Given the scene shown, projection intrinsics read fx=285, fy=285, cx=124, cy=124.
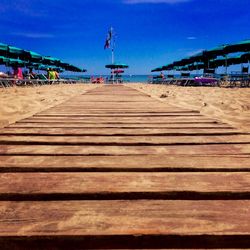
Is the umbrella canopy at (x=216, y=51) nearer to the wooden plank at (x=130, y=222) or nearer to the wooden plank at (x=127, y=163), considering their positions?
the wooden plank at (x=127, y=163)

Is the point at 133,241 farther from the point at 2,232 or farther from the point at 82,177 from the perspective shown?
the point at 82,177

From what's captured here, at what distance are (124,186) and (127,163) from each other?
0.37 metres

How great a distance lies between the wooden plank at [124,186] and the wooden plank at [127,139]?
0.75 m

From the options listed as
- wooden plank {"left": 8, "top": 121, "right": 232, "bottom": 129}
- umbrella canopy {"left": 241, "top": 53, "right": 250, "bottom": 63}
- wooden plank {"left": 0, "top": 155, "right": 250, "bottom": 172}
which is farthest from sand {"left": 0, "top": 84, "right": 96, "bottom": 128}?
umbrella canopy {"left": 241, "top": 53, "right": 250, "bottom": 63}

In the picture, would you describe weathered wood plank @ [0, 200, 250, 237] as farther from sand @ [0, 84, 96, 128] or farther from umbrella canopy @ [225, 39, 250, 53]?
umbrella canopy @ [225, 39, 250, 53]

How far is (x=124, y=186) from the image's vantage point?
1344mm

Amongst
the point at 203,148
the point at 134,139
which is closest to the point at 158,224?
the point at 203,148

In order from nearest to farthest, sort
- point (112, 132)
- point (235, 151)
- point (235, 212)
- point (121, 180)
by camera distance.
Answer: point (235, 212)
point (121, 180)
point (235, 151)
point (112, 132)

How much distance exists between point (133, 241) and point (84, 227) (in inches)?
7.0

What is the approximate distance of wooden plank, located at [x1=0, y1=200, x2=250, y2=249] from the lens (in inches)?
37.2

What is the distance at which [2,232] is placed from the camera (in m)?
0.94

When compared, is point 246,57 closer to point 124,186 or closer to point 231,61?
point 231,61

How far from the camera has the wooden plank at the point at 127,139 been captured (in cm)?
225

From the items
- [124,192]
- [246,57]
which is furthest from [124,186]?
[246,57]
